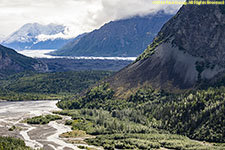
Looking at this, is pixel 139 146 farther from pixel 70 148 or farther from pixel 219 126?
pixel 219 126

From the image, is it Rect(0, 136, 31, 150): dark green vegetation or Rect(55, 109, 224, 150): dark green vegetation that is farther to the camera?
Rect(55, 109, 224, 150): dark green vegetation

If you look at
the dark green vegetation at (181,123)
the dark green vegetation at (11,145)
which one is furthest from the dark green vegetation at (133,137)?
the dark green vegetation at (11,145)

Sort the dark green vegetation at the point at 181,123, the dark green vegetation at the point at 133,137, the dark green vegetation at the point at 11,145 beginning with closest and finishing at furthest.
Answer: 1. the dark green vegetation at the point at 11,145
2. the dark green vegetation at the point at 133,137
3. the dark green vegetation at the point at 181,123

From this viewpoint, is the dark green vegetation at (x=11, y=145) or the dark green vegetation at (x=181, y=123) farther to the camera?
the dark green vegetation at (x=181, y=123)

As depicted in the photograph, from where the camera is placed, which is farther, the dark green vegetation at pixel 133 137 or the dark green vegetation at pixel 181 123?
the dark green vegetation at pixel 181 123

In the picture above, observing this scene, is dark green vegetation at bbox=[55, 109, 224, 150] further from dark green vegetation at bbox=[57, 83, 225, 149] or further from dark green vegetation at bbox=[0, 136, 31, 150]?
dark green vegetation at bbox=[0, 136, 31, 150]

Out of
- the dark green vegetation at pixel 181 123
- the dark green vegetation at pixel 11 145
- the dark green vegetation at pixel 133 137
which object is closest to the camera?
the dark green vegetation at pixel 11 145

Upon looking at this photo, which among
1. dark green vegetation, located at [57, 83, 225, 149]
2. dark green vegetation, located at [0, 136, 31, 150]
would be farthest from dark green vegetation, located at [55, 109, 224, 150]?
dark green vegetation, located at [0, 136, 31, 150]

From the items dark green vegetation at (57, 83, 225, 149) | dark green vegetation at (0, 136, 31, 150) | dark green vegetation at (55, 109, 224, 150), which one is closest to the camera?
dark green vegetation at (0, 136, 31, 150)

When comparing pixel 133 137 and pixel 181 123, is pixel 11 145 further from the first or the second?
pixel 181 123

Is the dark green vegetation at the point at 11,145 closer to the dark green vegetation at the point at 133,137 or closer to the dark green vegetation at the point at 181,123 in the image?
the dark green vegetation at the point at 133,137

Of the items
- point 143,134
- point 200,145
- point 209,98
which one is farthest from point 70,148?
point 209,98
